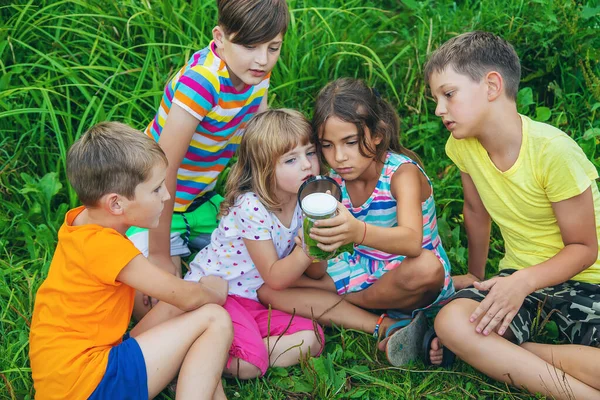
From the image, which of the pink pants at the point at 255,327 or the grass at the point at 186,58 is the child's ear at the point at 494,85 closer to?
the grass at the point at 186,58

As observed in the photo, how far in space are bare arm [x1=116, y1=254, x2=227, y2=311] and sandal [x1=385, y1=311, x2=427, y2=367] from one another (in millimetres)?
643

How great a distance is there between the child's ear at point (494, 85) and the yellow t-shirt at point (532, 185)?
5.2 inches

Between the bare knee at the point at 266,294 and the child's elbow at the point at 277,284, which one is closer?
the child's elbow at the point at 277,284

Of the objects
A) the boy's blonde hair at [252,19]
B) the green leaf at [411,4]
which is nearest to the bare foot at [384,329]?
the boy's blonde hair at [252,19]

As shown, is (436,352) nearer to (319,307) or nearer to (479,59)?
(319,307)

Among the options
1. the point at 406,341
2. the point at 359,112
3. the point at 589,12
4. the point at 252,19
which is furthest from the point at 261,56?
the point at 589,12

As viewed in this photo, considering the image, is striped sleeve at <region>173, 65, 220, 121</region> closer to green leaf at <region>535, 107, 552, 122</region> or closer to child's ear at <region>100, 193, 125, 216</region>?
child's ear at <region>100, 193, 125, 216</region>

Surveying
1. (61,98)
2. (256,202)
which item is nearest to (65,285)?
(256,202)

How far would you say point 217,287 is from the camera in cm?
263

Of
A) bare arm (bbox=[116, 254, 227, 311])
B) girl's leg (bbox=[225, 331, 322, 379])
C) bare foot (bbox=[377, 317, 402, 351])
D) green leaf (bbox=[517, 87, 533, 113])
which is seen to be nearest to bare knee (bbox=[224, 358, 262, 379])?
girl's leg (bbox=[225, 331, 322, 379])

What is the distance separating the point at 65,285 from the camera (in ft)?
7.17

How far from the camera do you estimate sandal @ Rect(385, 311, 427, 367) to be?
245cm

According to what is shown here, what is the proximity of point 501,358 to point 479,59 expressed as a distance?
97 centimetres

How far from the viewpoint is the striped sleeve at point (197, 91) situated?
262 centimetres
